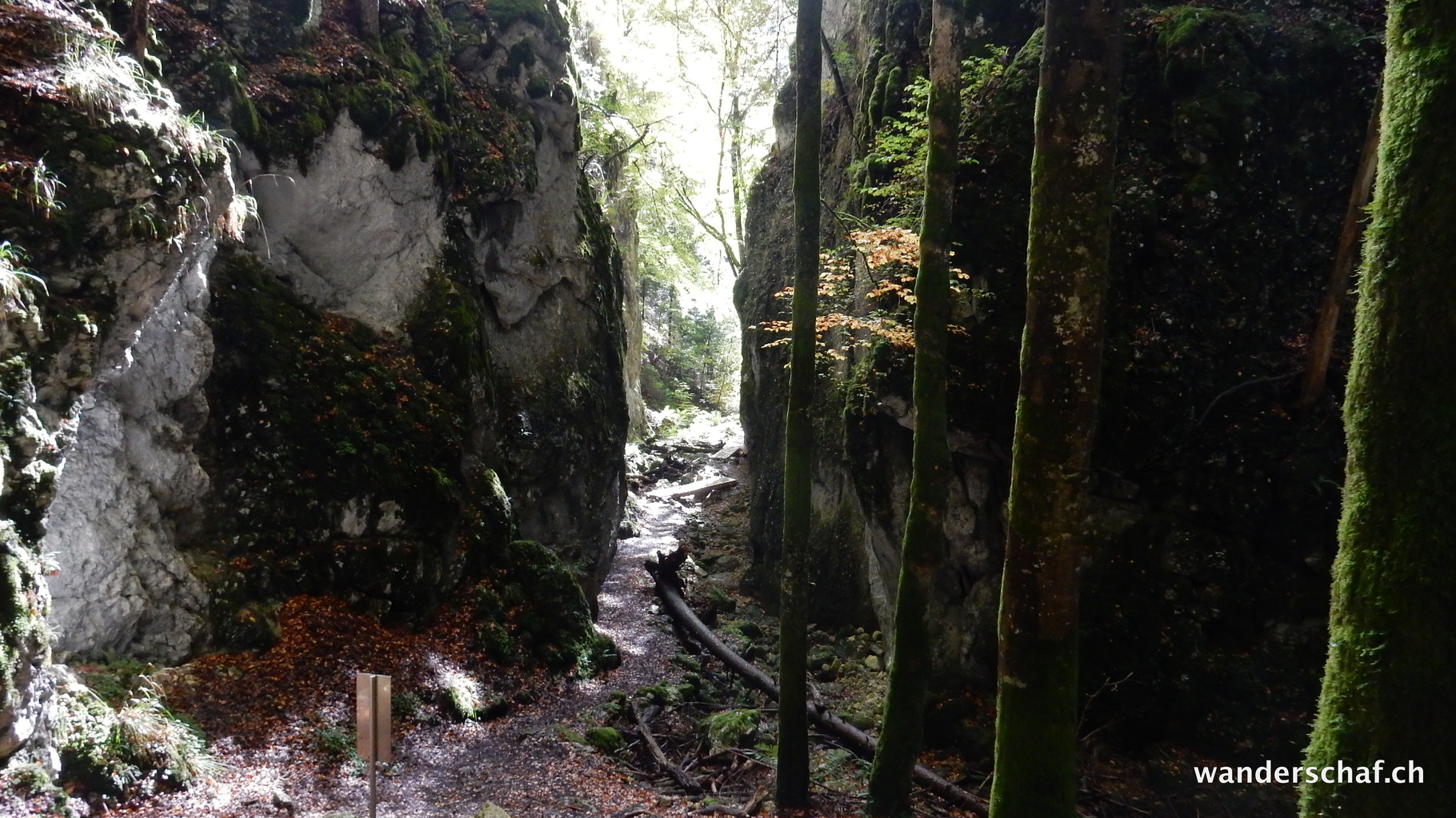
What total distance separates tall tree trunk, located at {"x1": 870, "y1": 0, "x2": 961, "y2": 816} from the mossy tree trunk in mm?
4046

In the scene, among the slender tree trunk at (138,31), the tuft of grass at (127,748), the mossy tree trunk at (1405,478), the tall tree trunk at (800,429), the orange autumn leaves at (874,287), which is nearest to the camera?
the mossy tree trunk at (1405,478)

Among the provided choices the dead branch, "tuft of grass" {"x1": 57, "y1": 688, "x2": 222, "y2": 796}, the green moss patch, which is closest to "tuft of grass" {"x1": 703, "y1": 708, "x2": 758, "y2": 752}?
the dead branch

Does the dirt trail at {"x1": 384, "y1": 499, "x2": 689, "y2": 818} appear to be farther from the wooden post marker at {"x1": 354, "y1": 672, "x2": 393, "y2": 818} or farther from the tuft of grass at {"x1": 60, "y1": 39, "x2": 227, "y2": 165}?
the tuft of grass at {"x1": 60, "y1": 39, "x2": 227, "y2": 165}

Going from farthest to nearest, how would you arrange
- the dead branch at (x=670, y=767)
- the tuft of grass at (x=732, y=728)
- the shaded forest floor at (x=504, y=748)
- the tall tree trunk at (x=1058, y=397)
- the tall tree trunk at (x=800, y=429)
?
the tuft of grass at (x=732, y=728) < the dead branch at (x=670, y=767) < the tall tree trunk at (x=800, y=429) < the shaded forest floor at (x=504, y=748) < the tall tree trunk at (x=1058, y=397)

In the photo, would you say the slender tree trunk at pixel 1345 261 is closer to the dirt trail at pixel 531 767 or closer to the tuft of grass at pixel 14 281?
the dirt trail at pixel 531 767

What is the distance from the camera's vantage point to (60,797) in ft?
15.7

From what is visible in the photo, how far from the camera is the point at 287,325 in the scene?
9.48 meters

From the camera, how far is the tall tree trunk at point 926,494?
6.73 meters

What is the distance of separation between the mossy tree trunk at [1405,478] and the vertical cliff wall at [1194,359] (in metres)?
6.27

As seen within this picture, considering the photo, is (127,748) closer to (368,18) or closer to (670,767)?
(670,767)

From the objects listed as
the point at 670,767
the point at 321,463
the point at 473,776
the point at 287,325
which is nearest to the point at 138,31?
the point at 287,325

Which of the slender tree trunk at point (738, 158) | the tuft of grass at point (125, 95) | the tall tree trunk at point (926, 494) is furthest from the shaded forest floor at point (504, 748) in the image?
the slender tree trunk at point (738, 158)

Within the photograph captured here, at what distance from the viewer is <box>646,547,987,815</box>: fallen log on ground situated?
789 cm

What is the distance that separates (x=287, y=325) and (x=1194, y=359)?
11755mm
